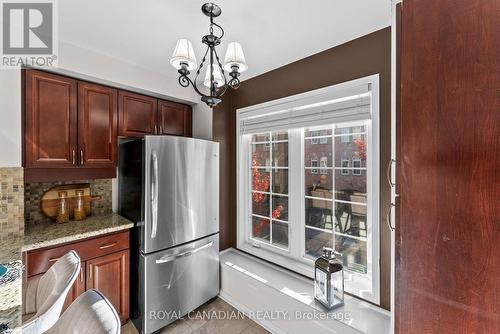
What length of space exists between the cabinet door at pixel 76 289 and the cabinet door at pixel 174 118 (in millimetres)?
1414

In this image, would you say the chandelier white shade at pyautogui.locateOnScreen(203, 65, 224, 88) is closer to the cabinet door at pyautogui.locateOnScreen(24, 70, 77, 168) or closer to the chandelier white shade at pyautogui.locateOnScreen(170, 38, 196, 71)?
the chandelier white shade at pyautogui.locateOnScreen(170, 38, 196, 71)

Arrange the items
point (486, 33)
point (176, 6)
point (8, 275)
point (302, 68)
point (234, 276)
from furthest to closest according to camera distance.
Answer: point (234, 276) < point (302, 68) < point (176, 6) < point (8, 275) < point (486, 33)

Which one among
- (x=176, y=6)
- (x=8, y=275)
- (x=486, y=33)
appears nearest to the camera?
(x=486, y=33)

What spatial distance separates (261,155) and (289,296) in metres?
1.39

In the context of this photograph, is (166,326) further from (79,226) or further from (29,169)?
(29,169)

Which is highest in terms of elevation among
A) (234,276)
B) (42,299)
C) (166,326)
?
(42,299)

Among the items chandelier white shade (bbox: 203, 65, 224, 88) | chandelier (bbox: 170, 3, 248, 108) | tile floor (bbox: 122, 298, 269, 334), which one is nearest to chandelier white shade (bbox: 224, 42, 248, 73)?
chandelier (bbox: 170, 3, 248, 108)

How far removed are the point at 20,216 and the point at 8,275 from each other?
0.74 meters

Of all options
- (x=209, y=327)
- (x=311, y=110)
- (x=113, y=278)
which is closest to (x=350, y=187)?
(x=311, y=110)

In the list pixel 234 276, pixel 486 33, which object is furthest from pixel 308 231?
pixel 486 33

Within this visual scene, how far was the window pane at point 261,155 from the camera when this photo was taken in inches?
94.0

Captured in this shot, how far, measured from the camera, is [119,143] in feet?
6.77

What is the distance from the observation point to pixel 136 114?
2162 millimetres

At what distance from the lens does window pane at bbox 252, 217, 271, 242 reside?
2.39 metres
